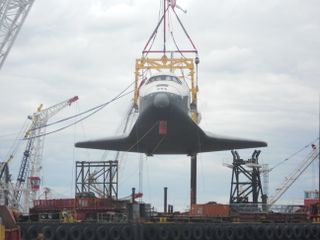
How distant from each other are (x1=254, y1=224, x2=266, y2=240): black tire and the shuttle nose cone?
33.7 ft

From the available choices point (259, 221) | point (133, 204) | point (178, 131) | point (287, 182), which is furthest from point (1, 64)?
point (287, 182)

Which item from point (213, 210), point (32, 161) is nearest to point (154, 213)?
point (213, 210)

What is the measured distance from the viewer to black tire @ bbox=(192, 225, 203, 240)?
3819 centimetres

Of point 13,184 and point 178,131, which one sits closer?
point 178,131

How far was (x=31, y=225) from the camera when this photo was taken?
35.6 metres

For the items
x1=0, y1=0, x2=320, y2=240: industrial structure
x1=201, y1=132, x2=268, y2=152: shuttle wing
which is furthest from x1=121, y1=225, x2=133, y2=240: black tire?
x1=201, y1=132, x2=268, y2=152: shuttle wing

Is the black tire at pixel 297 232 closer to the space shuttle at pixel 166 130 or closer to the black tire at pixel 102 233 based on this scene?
the space shuttle at pixel 166 130

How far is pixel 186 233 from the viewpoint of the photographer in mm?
38188

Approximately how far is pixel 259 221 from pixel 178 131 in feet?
29.4

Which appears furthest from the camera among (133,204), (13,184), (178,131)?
(13,184)

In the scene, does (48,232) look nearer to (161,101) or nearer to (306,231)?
(161,101)

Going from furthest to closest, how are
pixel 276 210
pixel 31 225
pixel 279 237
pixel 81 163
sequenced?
pixel 81 163 < pixel 276 210 < pixel 279 237 < pixel 31 225

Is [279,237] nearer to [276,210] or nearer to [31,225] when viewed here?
[276,210]

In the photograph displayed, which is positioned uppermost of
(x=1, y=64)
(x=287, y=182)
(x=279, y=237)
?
(x=1, y=64)
